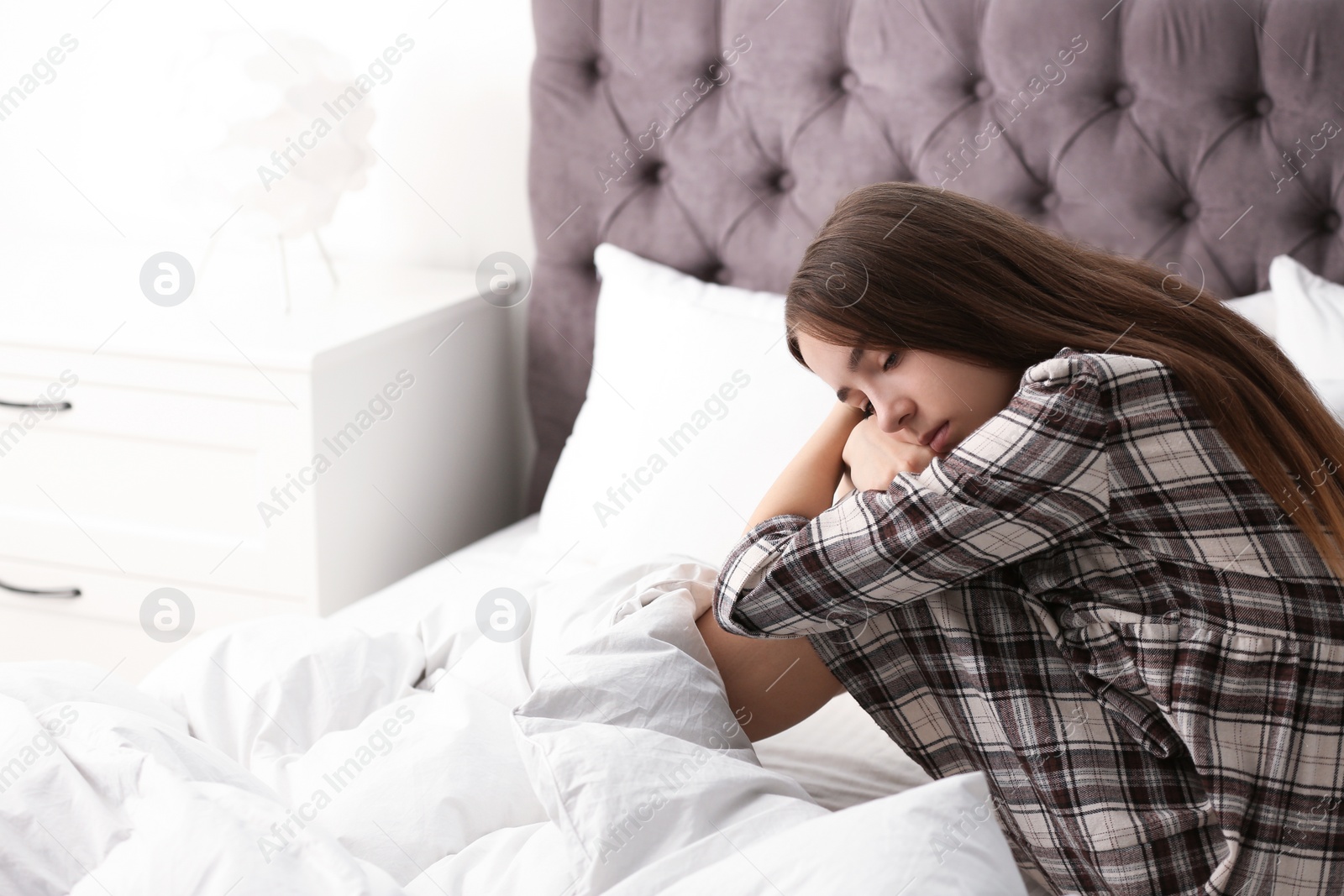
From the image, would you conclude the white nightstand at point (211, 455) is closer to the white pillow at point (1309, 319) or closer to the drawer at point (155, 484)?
the drawer at point (155, 484)

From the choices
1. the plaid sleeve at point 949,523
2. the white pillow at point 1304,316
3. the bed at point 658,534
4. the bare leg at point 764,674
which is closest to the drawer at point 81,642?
the bed at point 658,534

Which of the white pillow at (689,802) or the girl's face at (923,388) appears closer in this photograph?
the white pillow at (689,802)

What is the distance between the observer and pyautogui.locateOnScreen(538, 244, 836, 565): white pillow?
4.74 feet

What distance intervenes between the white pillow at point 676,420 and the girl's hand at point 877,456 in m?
0.35

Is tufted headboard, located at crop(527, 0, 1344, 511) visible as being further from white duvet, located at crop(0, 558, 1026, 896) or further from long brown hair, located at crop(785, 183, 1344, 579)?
white duvet, located at crop(0, 558, 1026, 896)

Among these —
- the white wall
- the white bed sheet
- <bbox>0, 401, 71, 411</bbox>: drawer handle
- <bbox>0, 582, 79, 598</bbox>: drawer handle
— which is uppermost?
the white wall

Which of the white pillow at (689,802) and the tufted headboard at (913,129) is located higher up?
the tufted headboard at (913,129)

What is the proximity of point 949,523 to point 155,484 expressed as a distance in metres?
1.20

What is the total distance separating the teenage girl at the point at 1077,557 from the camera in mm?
823

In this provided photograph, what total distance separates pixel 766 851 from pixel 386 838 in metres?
0.28

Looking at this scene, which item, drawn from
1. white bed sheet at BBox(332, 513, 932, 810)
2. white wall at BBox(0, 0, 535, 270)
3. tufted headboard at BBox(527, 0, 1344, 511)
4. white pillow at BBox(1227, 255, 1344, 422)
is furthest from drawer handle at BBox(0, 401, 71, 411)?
white pillow at BBox(1227, 255, 1344, 422)

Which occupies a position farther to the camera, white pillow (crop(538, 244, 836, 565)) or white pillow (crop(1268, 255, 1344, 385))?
white pillow (crop(538, 244, 836, 565))

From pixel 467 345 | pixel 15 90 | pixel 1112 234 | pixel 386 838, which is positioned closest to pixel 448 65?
pixel 467 345

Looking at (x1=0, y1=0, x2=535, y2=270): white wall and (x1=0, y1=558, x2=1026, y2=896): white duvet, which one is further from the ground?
(x1=0, y1=0, x2=535, y2=270): white wall
